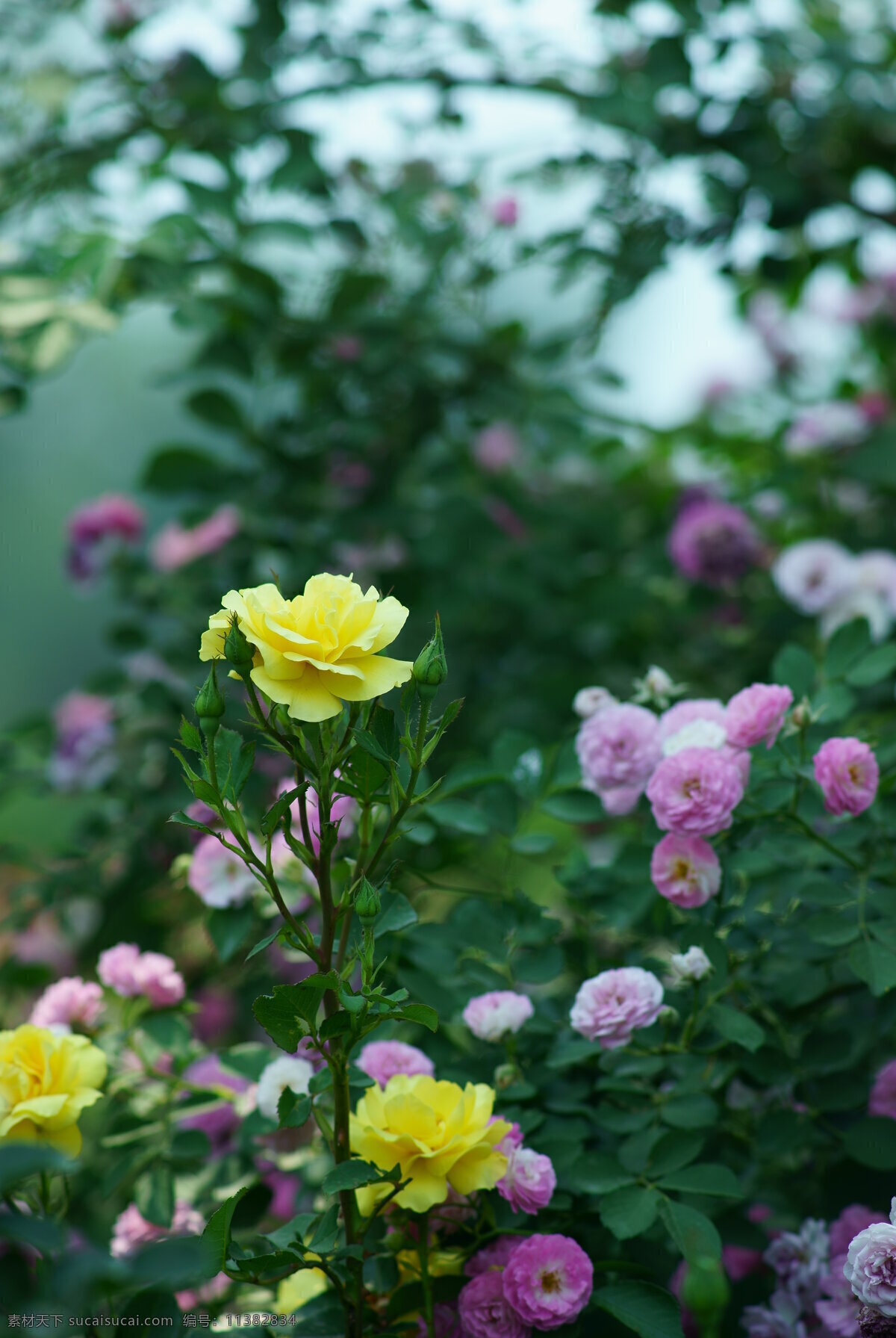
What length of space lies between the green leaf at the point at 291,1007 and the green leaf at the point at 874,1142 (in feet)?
1.19

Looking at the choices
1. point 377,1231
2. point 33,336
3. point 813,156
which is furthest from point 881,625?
point 33,336

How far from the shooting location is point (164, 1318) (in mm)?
542

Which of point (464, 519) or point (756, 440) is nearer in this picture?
point (464, 519)

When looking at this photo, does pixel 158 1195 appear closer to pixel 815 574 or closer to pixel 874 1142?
pixel 874 1142

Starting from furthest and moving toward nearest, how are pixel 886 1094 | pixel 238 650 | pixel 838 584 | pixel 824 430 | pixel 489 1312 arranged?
pixel 824 430
pixel 838 584
pixel 886 1094
pixel 489 1312
pixel 238 650

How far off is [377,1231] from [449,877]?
0.74 metres

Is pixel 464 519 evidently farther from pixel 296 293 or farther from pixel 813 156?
pixel 813 156

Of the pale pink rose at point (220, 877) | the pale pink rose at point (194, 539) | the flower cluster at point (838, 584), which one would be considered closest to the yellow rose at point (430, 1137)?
the pale pink rose at point (220, 877)

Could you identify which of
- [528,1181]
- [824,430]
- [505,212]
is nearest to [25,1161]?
[528,1181]

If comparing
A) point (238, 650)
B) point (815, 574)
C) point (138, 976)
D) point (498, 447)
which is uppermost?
point (238, 650)

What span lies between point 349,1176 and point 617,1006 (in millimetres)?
190

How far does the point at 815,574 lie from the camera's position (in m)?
1.16

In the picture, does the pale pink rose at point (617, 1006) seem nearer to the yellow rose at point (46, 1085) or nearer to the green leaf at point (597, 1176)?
the green leaf at point (597, 1176)

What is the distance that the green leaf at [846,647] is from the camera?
2.56ft
